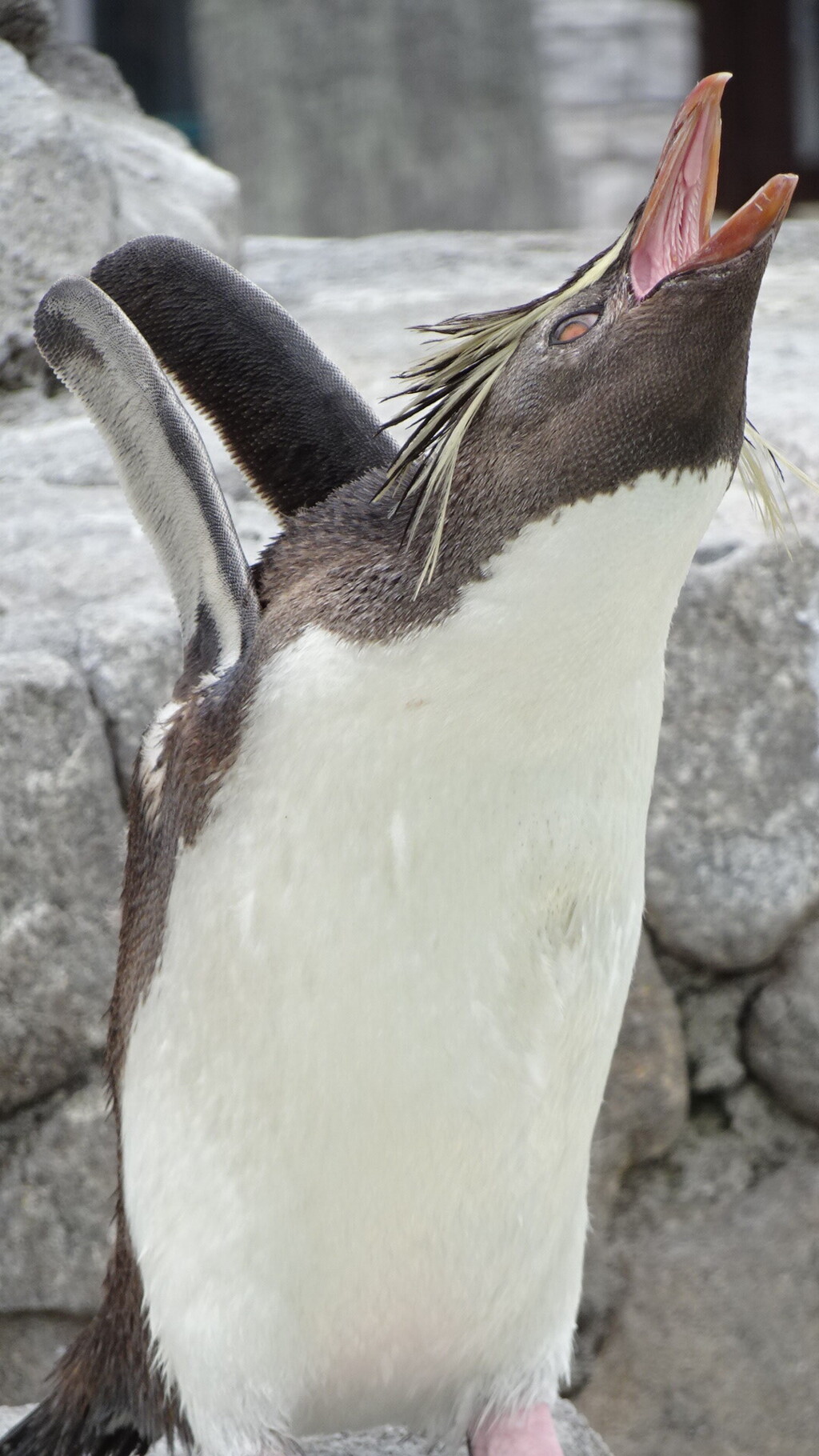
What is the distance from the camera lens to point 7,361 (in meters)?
1.75

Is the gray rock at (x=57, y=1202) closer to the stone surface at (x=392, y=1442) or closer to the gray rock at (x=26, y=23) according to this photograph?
the stone surface at (x=392, y=1442)

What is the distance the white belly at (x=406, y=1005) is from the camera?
79 cm

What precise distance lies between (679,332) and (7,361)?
1.19m

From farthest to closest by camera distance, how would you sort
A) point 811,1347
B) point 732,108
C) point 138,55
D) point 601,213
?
point 138,55 < point 732,108 < point 601,213 < point 811,1347

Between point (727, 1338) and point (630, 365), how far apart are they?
1.03m

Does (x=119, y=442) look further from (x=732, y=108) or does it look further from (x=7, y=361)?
(x=732, y=108)

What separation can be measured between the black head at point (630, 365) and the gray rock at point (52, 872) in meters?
0.55

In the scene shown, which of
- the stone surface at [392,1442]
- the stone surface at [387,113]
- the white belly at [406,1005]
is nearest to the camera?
the white belly at [406,1005]

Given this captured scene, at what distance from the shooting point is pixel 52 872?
4.27 ft

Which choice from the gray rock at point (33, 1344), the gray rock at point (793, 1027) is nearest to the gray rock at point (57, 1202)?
the gray rock at point (33, 1344)

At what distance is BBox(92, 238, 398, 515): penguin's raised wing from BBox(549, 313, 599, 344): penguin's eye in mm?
257

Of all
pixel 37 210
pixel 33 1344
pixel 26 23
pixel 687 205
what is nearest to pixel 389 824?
pixel 687 205

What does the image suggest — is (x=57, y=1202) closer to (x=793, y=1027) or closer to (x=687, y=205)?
(x=793, y=1027)

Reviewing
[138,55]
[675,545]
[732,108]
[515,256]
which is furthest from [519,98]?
[675,545]
